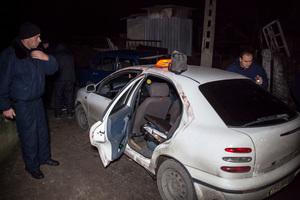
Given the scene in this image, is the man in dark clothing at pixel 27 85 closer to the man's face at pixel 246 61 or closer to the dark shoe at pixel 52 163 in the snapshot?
the dark shoe at pixel 52 163

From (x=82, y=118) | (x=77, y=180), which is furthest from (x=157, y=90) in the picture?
(x=82, y=118)

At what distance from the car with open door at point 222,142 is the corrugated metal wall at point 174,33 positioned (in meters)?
12.5

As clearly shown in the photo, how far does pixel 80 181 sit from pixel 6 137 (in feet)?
6.00

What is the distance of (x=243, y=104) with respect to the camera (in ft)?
8.48

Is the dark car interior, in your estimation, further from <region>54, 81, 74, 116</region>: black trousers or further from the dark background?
the dark background

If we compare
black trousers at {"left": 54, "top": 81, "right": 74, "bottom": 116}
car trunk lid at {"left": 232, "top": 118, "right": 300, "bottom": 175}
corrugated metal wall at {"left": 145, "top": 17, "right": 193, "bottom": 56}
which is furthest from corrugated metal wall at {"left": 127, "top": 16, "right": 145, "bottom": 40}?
car trunk lid at {"left": 232, "top": 118, "right": 300, "bottom": 175}

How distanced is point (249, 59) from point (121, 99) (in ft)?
7.80

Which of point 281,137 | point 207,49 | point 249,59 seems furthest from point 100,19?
point 281,137

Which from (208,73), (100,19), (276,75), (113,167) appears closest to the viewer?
(208,73)

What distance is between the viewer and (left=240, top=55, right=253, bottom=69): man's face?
4.13 m

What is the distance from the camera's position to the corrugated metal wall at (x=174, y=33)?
49.7ft

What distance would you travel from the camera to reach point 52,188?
338cm

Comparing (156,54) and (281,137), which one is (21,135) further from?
(156,54)

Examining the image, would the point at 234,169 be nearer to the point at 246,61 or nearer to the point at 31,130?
the point at 246,61
